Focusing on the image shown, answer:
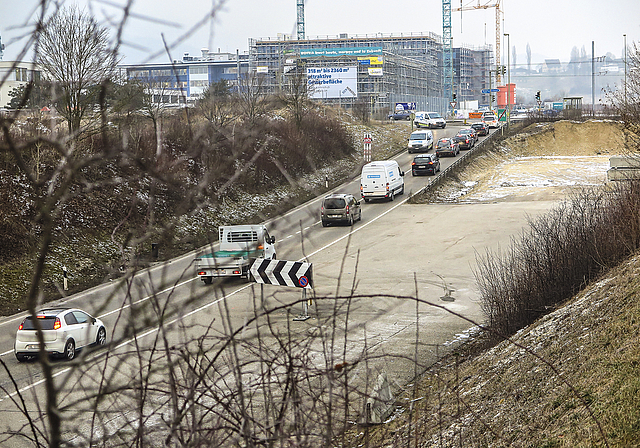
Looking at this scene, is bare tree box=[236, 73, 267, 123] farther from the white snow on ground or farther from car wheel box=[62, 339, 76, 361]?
the white snow on ground

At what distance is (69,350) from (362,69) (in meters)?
104

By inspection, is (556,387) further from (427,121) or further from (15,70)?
(427,121)

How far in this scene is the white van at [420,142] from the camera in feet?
204

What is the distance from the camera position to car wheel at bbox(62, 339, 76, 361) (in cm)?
1590

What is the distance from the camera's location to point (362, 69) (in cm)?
11425

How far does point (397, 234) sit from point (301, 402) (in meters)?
30.1

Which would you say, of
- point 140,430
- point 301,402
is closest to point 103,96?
point 140,430

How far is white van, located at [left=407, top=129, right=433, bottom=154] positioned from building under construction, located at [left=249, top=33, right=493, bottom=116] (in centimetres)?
1686

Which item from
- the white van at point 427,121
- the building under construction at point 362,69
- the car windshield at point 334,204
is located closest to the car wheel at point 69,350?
the car windshield at point 334,204

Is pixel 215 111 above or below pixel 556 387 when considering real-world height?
above

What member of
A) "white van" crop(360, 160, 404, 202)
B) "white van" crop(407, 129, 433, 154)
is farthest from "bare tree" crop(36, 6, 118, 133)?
"white van" crop(407, 129, 433, 154)

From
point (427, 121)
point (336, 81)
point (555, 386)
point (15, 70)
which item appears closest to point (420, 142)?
point (427, 121)

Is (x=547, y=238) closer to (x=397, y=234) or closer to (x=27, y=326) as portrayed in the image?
(x=27, y=326)

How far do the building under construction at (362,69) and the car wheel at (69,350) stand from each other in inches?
2285
